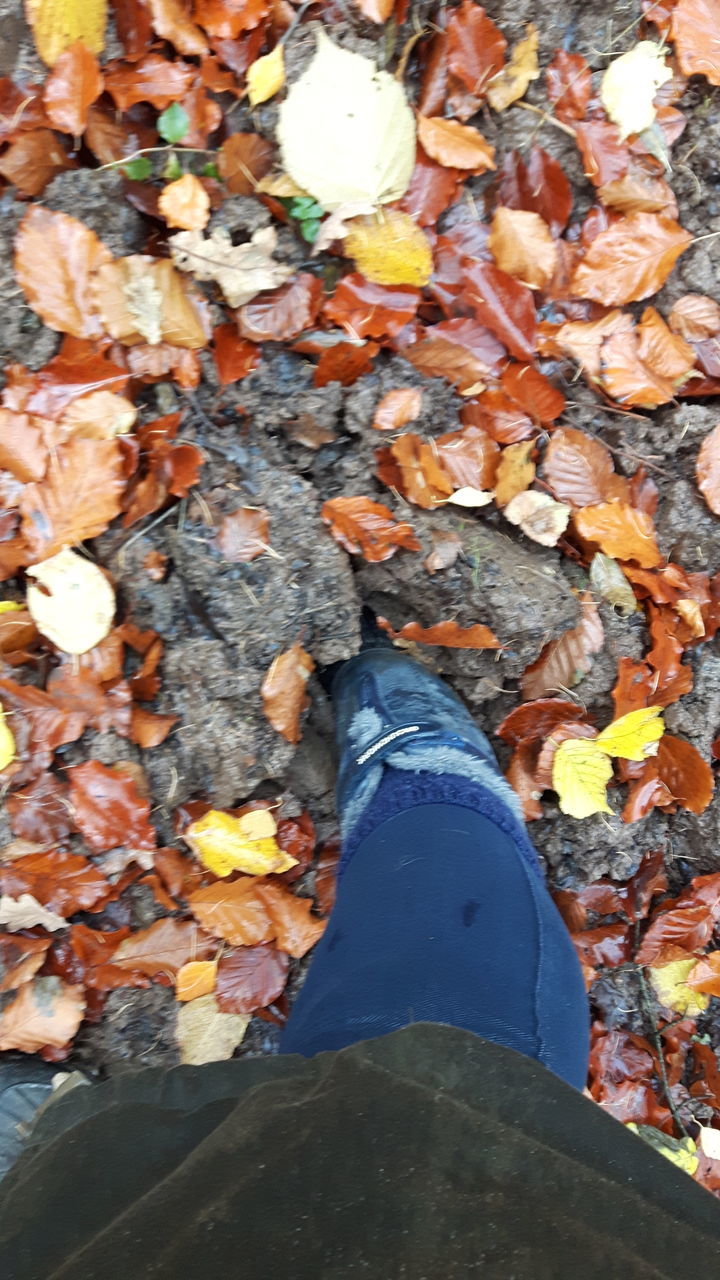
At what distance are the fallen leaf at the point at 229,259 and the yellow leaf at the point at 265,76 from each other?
5.8 inches

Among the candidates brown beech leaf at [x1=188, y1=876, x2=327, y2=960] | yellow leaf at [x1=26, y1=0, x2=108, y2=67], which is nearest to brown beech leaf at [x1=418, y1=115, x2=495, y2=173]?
yellow leaf at [x1=26, y1=0, x2=108, y2=67]

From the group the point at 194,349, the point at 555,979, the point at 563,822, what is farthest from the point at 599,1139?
the point at 194,349

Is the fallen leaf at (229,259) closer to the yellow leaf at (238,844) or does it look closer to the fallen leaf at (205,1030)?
the yellow leaf at (238,844)

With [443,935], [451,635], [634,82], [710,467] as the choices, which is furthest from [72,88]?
[443,935]

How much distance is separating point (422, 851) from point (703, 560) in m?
0.60

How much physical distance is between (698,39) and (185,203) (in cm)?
69

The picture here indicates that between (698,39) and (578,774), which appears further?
(578,774)

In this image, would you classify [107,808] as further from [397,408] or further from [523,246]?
[523,246]

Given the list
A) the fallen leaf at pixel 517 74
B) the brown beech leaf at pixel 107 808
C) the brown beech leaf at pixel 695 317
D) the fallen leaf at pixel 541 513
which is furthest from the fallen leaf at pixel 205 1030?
the fallen leaf at pixel 517 74

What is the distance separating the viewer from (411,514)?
1.09 meters

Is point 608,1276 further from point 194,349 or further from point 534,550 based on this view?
point 194,349

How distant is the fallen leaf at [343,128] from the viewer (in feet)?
3.20

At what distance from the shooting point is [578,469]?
3.67 ft

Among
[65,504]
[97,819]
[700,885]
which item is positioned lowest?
[700,885]
